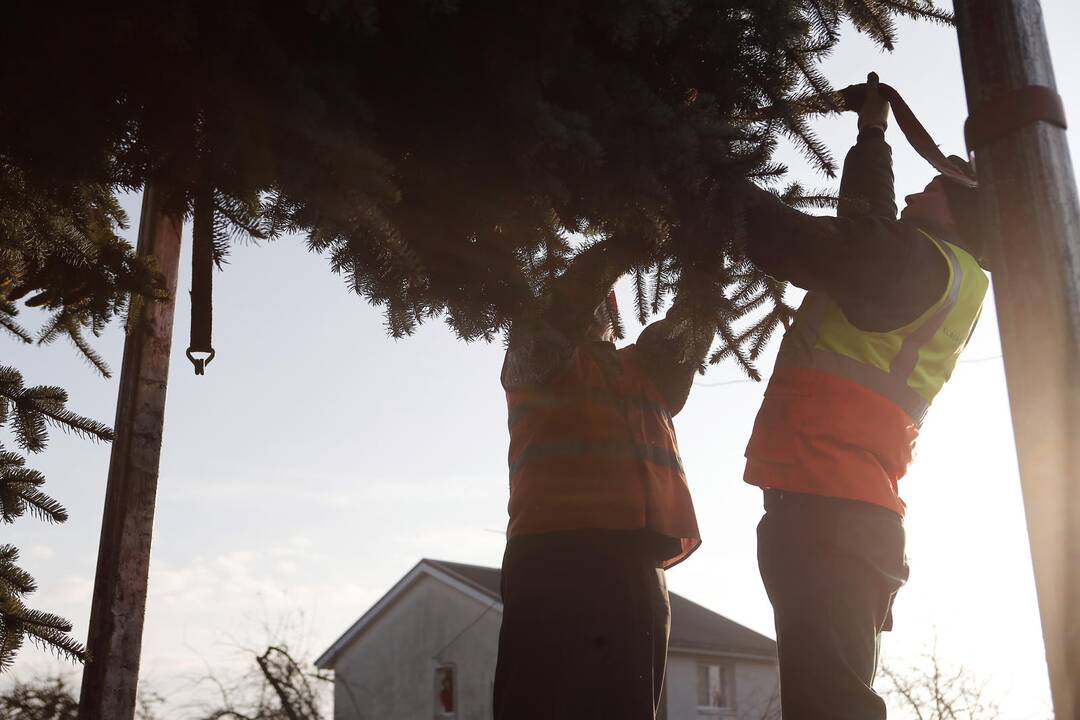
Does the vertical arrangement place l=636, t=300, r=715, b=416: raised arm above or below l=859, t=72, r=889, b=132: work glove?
below

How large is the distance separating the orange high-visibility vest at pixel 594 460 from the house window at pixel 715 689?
72.9ft

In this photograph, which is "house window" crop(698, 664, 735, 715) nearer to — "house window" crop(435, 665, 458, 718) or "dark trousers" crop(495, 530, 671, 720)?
"house window" crop(435, 665, 458, 718)

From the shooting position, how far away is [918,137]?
3.02 m

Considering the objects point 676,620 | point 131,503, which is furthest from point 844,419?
point 676,620

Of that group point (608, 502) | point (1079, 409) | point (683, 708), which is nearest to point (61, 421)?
point (608, 502)

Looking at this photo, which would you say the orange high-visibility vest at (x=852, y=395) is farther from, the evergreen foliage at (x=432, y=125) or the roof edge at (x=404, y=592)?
the roof edge at (x=404, y=592)

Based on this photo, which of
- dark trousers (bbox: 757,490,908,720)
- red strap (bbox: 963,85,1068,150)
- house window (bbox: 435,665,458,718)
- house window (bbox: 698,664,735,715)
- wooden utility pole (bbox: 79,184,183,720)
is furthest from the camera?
house window (bbox: 435,665,458,718)

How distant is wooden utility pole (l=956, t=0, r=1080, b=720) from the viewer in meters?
1.79

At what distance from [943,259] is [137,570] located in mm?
2974

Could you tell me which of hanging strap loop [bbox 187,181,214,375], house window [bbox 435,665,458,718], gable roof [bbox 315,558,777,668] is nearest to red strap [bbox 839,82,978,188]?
hanging strap loop [bbox 187,181,214,375]

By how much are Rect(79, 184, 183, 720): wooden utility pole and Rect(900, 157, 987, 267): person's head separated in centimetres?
249

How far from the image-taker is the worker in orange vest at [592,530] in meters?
2.95

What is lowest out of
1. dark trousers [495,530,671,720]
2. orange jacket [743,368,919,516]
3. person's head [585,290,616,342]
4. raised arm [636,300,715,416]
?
dark trousers [495,530,671,720]

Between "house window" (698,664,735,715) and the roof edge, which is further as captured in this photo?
the roof edge
